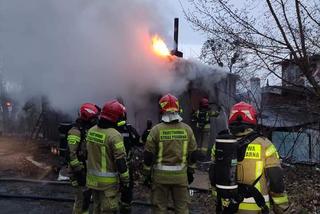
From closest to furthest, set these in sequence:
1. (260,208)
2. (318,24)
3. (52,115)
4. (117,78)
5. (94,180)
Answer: (260,208) < (94,180) < (318,24) < (117,78) < (52,115)

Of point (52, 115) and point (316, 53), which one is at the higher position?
point (316, 53)

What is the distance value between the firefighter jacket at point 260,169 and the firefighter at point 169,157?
1.90 m

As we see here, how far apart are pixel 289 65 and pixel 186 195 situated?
467cm

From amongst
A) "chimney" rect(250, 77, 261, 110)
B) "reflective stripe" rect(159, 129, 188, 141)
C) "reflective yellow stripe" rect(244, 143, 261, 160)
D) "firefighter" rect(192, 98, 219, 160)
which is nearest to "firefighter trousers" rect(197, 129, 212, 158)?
"firefighter" rect(192, 98, 219, 160)

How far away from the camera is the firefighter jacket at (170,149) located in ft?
17.8

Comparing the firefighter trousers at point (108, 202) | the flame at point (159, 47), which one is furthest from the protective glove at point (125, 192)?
the flame at point (159, 47)

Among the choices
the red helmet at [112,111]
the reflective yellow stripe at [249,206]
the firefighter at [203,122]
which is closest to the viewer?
the reflective yellow stripe at [249,206]

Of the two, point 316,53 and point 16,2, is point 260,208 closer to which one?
point 316,53

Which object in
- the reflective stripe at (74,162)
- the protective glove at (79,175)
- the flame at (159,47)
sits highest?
the flame at (159,47)

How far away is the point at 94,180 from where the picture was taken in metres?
5.15

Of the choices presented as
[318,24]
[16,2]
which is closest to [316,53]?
[318,24]

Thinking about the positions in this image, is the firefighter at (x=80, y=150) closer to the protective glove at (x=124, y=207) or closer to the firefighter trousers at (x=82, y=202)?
the firefighter trousers at (x=82, y=202)

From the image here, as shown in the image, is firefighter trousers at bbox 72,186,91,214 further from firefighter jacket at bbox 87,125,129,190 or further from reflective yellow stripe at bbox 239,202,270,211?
reflective yellow stripe at bbox 239,202,270,211

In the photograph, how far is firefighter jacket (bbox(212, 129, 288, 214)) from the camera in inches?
139
